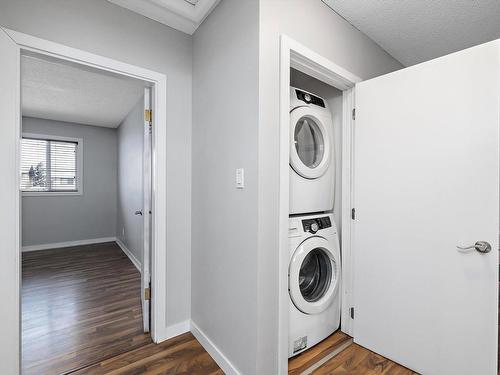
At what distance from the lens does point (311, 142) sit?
6.16 feet

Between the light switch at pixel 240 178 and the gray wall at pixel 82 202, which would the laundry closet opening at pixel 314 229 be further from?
the gray wall at pixel 82 202

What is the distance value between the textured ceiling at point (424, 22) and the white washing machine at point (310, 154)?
0.65 m

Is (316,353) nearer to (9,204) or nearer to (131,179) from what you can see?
(9,204)

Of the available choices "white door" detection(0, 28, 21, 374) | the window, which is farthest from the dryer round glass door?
the window

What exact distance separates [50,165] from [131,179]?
80.0 inches

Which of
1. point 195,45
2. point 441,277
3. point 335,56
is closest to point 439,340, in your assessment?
point 441,277

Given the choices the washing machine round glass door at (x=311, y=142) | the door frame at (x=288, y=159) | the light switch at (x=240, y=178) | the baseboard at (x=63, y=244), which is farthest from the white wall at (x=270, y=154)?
the baseboard at (x=63, y=244)

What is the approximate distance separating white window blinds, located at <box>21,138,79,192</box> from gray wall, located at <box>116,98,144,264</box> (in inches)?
35.6

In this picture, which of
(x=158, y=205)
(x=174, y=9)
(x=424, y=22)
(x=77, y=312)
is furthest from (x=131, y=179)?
(x=424, y=22)

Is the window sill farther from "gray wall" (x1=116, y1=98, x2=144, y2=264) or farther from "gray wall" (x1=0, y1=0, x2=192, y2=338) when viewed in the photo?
"gray wall" (x1=0, y1=0, x2=192, y2=338)

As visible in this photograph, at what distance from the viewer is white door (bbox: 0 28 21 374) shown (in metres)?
1.27

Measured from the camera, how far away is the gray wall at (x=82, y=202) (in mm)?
4383

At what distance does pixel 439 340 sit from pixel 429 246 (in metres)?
0.55

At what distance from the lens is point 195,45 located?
6.31ft
